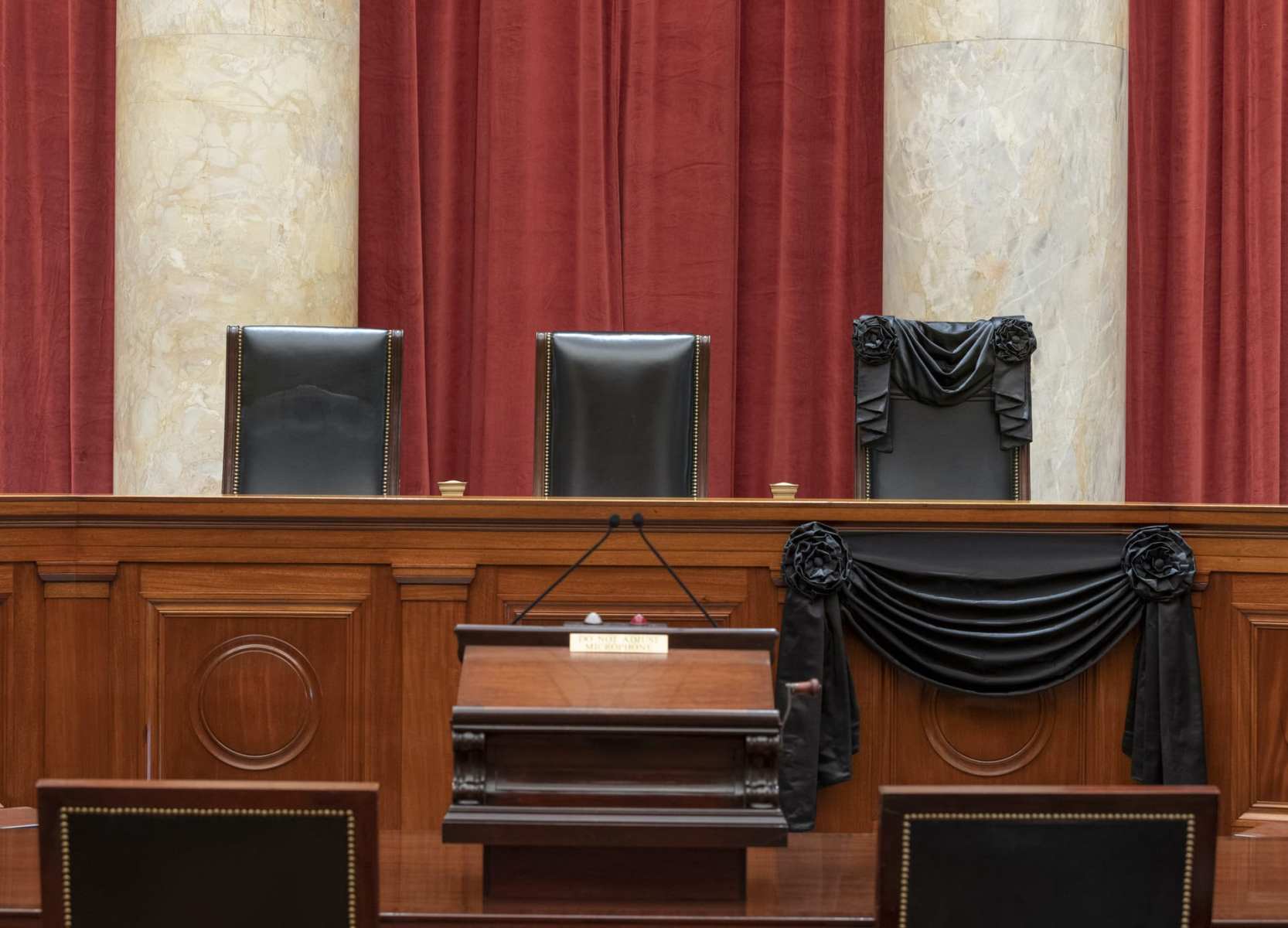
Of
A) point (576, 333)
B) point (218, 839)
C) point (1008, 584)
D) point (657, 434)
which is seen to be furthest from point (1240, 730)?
point (218, 839)

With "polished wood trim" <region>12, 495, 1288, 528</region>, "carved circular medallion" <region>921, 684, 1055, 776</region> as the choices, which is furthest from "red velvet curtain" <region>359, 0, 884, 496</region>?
"carved circular medallion" <region>921, 684, 1055, 776</region>

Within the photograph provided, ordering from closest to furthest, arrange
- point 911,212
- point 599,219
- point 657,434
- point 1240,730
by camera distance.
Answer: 1. point 1240,730
2. point 657,434
3. point 911,212
4. point 599,219

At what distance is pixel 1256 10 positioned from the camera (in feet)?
20.3

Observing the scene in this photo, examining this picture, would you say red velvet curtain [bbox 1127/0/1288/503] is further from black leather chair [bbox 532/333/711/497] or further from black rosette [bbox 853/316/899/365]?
black leather chair [bbox 532/333/711/497]

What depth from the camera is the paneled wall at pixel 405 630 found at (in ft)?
10.2

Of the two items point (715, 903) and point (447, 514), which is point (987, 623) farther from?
point (715, 903)

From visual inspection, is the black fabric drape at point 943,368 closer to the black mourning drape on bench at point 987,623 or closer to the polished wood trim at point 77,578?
the black mourning drape on bench at point 987,623

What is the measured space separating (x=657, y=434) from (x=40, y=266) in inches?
130

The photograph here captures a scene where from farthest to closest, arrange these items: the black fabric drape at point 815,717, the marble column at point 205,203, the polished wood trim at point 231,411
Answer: the marble column at point 205,203
the polished wood trim at point 231,411
the black fabric drape at point 815,717

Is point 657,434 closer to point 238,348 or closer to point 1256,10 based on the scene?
point 238,348

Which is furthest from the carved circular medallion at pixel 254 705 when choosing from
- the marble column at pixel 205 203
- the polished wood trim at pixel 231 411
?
the marble column at pixel 205 203

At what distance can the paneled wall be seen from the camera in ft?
10.2

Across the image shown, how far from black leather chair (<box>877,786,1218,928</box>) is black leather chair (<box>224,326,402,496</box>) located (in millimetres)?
2447

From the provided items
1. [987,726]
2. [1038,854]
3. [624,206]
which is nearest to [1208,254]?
[624,206]
